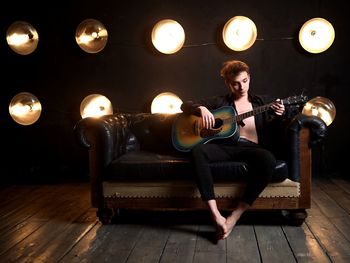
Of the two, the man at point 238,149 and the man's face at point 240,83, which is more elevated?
the man's face at point 240,83

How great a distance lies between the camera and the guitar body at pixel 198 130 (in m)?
2.67

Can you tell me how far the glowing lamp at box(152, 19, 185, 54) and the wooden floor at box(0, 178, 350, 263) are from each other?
1.74 m

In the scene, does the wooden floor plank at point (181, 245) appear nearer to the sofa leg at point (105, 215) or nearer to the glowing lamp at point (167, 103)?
the sofa leg at point (105, 215)

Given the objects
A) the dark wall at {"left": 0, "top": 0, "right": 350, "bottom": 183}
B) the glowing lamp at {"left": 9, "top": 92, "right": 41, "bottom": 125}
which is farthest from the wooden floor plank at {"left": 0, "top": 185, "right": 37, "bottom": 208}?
the glowing lamp at {"left": 9, "top": 92, "right": 41, "bottom": 125}

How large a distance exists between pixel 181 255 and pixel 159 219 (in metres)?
0.67

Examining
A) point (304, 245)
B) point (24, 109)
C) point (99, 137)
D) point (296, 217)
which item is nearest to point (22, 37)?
point (24, 109)

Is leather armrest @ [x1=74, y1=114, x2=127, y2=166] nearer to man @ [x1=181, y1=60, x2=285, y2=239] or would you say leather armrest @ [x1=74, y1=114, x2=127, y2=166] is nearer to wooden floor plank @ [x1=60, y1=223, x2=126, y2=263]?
wooden floor plank @ [x1=60, y1=223, x2=126, y2=263]

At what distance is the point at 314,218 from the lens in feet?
8.86

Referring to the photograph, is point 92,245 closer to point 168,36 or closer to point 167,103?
point 167,103

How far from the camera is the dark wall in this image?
3889 millimetres

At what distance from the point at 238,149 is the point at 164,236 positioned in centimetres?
77

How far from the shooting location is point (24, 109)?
13.5ft

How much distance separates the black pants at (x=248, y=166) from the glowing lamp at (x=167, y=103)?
133 cm

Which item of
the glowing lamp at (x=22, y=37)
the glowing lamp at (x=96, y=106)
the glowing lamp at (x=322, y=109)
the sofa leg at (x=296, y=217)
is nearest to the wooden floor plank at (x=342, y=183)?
the glowing lamp at (x=322, y=109)
